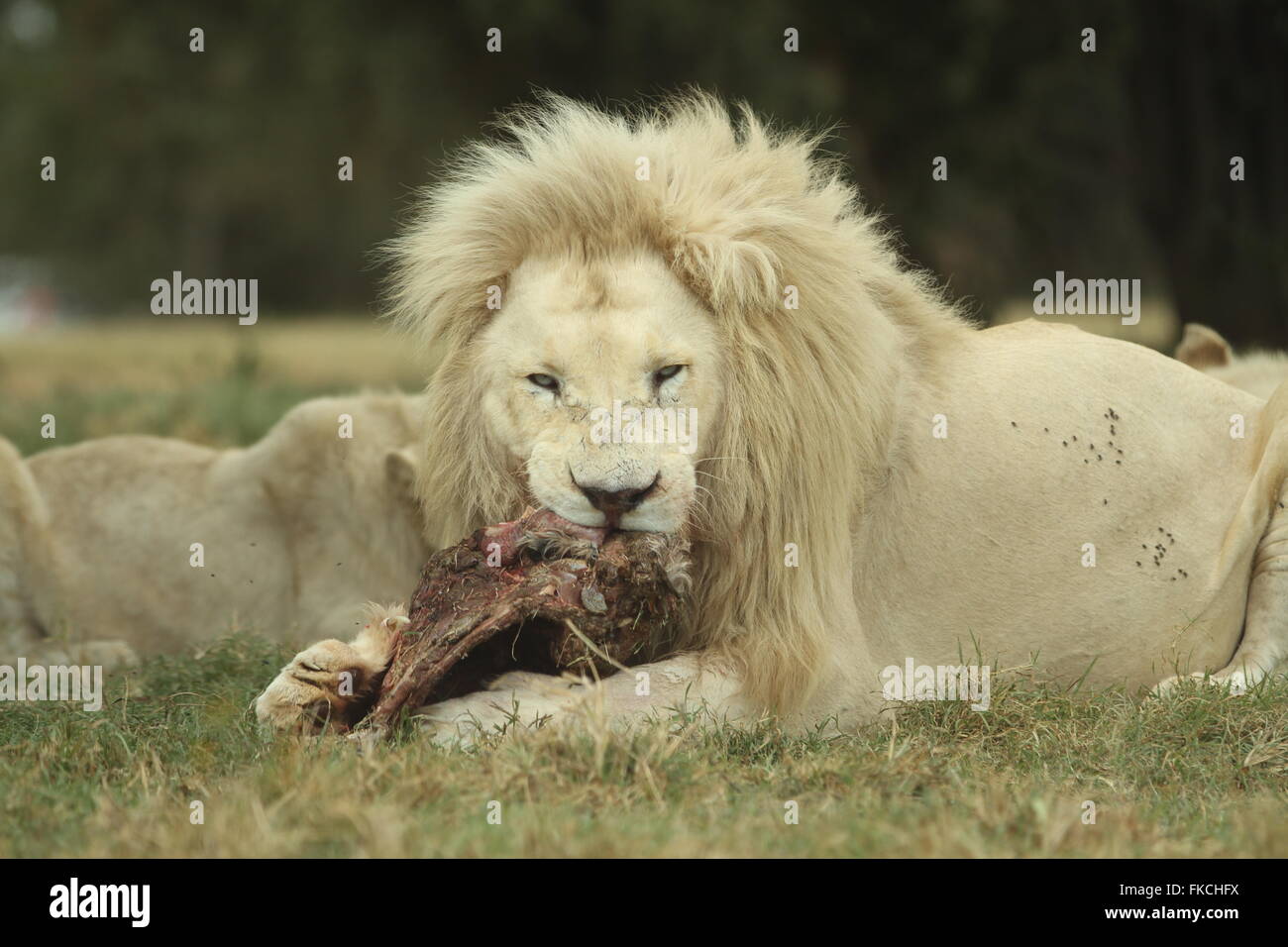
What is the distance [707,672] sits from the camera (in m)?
4.70

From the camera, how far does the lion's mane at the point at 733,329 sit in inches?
189

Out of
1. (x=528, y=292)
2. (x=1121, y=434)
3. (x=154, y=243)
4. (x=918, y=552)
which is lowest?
(x=918, y=552)

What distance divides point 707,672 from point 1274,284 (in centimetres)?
872

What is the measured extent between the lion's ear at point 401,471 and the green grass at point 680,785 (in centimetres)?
167

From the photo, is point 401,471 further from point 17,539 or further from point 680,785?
point 680,785

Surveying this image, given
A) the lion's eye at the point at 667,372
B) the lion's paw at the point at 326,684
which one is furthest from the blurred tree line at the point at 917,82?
the lion's paw at the point at 326,684

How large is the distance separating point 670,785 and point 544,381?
126 cm

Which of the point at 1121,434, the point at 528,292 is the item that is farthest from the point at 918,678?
the point at 528,292

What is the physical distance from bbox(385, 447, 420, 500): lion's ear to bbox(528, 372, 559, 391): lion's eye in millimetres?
2061

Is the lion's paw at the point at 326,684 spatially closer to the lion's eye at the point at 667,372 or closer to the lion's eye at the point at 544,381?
the lion's eye at the point at 544,381

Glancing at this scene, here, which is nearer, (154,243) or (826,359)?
(826,359)

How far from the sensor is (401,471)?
6.75m

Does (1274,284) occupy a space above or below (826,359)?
above
